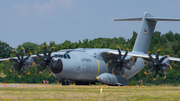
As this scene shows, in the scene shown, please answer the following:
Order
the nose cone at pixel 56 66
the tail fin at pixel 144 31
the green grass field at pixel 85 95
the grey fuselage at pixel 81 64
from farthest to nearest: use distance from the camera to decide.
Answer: the tail fin at pixel 144 31 < the grey fuselage at pixel 81 64 < the nose cone at pixel 56 66 < the green grass field at pixel 85 95

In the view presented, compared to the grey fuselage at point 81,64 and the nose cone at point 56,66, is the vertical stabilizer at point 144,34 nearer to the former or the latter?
the grey fuselage at point 81,64

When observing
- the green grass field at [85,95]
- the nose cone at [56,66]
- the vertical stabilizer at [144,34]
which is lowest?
the green grass field at [85,95]

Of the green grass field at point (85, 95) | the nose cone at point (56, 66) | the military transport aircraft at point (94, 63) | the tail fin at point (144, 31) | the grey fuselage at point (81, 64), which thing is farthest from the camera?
the tail fin at point (144, 31)

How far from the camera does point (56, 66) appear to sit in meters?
22.4

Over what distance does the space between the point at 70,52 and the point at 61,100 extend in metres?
12.8

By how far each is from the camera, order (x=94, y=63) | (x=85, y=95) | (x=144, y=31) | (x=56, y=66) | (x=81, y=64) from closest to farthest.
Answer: (x=85, y=95), (x=56, y=66), (x=81, y=64), (x=94, y=63), (x=144, y=31)

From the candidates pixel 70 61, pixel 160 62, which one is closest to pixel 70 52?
pixel 70 61

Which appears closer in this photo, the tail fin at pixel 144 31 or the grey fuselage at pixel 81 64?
the grey fuselage at pixel 81 64

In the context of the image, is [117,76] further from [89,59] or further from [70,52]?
[70,52]

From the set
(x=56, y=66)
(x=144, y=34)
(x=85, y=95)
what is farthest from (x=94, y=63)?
(x=85, y=95)

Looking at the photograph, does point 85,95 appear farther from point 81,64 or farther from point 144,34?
point 144,34

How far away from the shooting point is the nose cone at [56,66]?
22.4m

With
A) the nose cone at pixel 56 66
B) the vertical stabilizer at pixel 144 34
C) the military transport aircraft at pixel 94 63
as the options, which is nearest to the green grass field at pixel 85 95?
the nose cone at pixel 56 66

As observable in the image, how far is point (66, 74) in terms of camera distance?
918 inches
